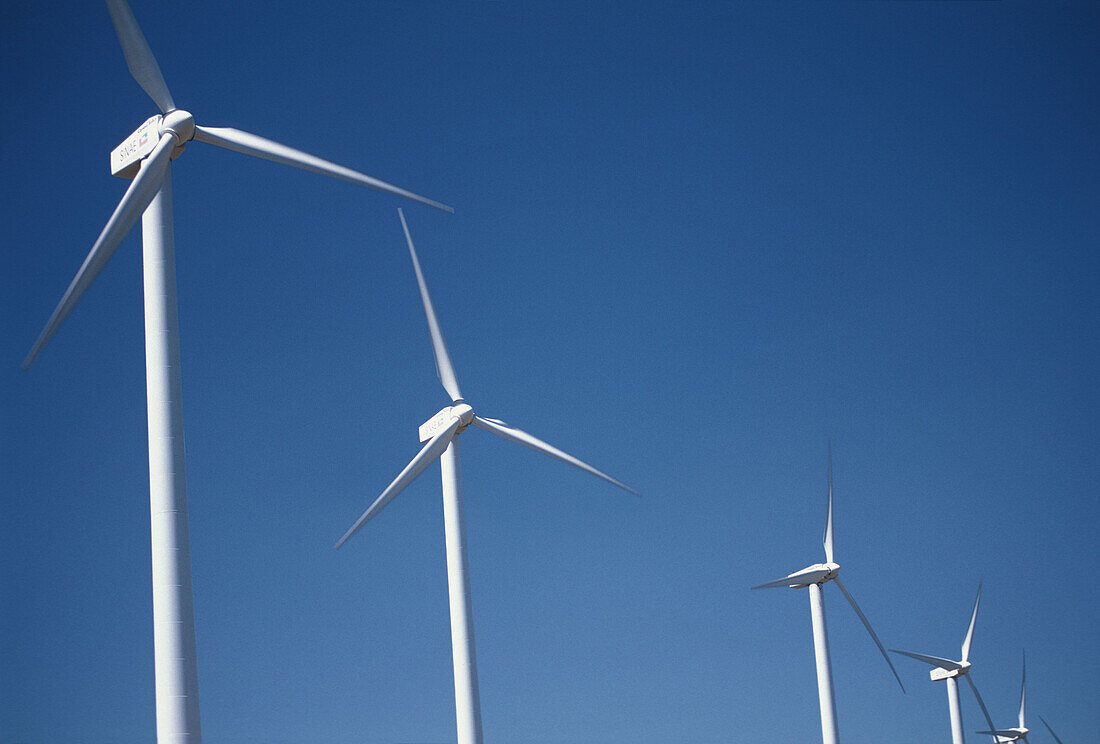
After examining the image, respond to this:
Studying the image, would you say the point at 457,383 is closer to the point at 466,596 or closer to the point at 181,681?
the point at 466,596

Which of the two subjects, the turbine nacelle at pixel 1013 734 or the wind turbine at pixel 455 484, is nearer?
the wind turbine at pixel 455 484

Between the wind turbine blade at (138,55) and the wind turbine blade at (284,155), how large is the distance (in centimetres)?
96

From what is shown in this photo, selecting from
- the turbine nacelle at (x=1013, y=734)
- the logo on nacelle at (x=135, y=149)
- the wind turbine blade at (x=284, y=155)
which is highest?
the wind turbine blade at (x=284, y=155)

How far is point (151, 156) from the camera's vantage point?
79.8 ft

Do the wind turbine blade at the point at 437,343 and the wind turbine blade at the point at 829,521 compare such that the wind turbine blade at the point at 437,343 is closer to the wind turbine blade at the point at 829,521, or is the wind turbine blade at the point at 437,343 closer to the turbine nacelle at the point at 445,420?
the turbine nacelle at the point at 445,420

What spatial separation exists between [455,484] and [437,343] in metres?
5.35

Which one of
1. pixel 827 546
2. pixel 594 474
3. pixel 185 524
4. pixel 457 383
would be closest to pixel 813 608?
pixel 827 546

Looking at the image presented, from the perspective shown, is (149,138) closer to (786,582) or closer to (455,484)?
(455,484)

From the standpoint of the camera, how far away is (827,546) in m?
A: 64.0

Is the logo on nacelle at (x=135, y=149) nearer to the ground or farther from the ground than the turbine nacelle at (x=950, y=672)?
farther from the ground

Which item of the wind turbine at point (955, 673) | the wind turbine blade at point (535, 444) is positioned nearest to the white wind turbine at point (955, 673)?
the wind turbine at point (955, 673)

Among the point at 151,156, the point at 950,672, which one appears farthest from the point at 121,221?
the point at 950,672

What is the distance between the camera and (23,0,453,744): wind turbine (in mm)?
20578

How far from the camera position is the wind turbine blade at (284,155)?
1080 inches
